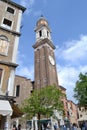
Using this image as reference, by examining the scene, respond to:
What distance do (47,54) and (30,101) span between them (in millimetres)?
22853

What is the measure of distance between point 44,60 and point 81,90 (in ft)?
77.4

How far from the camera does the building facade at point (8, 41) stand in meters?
15.1

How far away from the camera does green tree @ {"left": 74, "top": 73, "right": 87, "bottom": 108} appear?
→ 28.3 meters

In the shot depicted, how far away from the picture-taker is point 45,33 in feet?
188

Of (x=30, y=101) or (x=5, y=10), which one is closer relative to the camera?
(x=5, y=10)

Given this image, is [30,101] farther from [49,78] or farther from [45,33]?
[45,33]

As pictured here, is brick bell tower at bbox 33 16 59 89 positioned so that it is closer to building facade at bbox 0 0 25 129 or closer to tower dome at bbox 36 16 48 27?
tower dome at bbox 36 16 48 27

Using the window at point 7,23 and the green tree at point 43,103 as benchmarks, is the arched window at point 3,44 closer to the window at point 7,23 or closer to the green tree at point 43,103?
the window at point 7,23

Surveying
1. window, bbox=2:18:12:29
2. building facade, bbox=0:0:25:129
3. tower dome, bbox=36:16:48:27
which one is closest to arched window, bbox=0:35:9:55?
building facade, bbox=0:0:25:129

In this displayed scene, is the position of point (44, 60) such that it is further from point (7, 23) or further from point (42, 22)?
point (7, 23)

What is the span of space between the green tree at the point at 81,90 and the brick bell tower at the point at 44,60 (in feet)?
53.5

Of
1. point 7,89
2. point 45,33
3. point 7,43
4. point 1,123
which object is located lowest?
point 1,123

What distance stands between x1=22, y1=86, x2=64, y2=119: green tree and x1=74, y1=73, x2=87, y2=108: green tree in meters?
3.45

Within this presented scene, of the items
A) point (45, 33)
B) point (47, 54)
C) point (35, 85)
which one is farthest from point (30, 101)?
point (45, 33)
